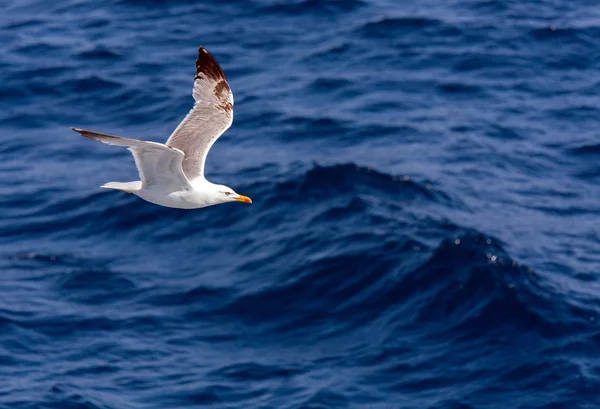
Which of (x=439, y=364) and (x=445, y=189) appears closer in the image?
(x=439, y=364)

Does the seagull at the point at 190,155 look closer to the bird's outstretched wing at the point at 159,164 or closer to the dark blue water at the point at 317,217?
the bird's outstretched wing at the point at 159,164

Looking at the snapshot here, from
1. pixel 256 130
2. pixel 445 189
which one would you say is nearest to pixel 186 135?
pixel 445 189

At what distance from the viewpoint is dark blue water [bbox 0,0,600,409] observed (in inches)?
806

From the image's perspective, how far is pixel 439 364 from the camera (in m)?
20.3

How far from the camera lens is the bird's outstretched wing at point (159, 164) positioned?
12.7 m

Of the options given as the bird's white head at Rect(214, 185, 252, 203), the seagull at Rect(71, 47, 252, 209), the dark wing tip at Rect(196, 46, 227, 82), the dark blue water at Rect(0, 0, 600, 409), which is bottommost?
the dark blue water at Rect(0, 0, 600, 409)

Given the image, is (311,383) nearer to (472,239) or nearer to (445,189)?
(472,239)

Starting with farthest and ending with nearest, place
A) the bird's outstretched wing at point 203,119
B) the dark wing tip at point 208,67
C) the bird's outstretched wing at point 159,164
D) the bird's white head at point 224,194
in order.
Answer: the dark wing tip at point 208,67
the bird's outstretched wing at point 203,119
the bird's white head at point 224,194
the bird's outstretched wing at point 159,164

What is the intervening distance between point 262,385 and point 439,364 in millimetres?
3268

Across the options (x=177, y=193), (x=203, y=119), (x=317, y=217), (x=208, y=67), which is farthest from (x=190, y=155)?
(x=317, y=217)

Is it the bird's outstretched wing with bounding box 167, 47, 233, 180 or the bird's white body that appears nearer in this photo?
the bird's white body

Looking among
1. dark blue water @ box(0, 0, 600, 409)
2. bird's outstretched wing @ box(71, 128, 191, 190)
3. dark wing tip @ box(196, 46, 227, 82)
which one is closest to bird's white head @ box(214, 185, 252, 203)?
bird's outstretched wing @ box(71, 128, 191, 190)

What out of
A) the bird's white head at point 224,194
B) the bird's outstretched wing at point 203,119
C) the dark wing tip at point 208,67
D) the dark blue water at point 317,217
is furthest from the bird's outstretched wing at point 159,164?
the dark blue water at point 317,217

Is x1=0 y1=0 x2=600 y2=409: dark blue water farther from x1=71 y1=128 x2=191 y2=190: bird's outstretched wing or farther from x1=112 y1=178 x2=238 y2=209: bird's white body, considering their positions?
x1=71 y1=128 x2=191 y2=190: bird's outstretched wing
